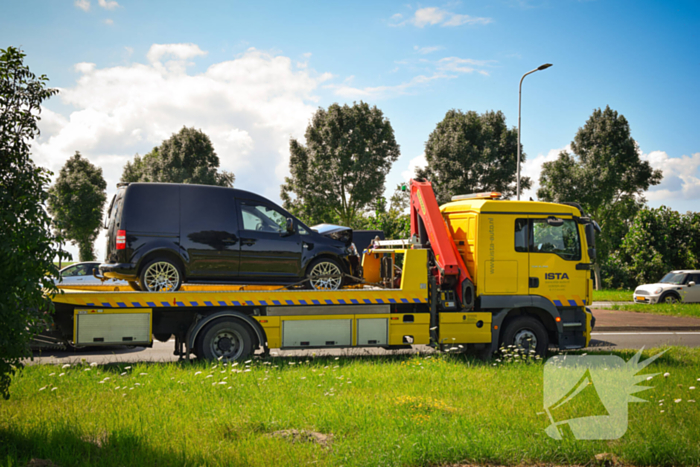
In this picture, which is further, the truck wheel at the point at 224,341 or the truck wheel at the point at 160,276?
the truck wheel at the point at 224,341

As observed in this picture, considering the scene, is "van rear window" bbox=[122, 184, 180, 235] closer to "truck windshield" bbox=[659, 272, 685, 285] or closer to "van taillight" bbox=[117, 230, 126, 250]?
"van taillight" bbox=[117, 230, 126, 250]

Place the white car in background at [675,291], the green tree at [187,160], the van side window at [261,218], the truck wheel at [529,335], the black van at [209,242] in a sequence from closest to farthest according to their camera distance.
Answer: the black van at [209,242], the van side window at [261,218], the truck wheel at [529,335], the white car in background at [675,291], the green tree at [187,160]

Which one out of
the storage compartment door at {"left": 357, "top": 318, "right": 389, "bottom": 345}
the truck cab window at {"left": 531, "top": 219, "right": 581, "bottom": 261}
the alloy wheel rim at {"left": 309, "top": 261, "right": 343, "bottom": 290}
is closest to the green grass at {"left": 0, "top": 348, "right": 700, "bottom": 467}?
the storage compartment door at {"left": 357, "top": 318, "right": 389, "bottom": 345}


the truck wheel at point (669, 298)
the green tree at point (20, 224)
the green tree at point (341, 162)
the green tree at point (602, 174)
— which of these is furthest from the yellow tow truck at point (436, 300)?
the green tree at point (602, 174)

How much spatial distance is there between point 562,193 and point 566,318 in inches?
861

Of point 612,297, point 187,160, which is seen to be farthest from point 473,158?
point 187,160

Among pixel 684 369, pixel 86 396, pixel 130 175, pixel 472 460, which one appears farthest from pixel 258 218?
pixel 130 175

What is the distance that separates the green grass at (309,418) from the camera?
4270 mm

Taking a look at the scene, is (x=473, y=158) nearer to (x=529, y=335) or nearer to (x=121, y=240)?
(x=529, y=335)

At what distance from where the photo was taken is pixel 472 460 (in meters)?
4.29

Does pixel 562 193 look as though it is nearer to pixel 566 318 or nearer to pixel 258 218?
pixel 566 318

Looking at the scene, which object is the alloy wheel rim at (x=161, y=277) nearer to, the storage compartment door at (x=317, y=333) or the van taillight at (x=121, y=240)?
the van taillight at (x=121, y=240)

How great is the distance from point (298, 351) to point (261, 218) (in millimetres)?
3297

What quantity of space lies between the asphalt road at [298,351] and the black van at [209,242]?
164cm
